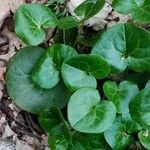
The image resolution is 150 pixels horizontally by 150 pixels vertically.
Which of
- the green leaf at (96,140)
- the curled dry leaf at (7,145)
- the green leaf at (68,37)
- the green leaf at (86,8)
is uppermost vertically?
the green leaf at (86,8)

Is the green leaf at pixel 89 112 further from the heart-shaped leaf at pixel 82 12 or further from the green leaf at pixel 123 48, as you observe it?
the heart-shaped leaf at pixel 82 12

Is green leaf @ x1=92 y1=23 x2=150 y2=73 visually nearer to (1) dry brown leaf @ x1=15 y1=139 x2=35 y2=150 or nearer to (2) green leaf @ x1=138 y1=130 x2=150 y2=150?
(2) green leaf @ x1=138 y1=130 x2=150 y2=150

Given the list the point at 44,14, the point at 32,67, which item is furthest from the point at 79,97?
the point at 44,14

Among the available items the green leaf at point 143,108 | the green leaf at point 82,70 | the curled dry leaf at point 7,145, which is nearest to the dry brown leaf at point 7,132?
the curled dry leaf at point 7,145

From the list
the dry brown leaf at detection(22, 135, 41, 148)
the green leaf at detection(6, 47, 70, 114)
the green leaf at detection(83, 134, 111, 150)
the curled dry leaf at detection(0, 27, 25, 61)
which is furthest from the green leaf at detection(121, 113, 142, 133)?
the curled dry leaf at detection(0, 27, 25, 61)

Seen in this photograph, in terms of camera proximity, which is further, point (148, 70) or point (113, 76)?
point (113, 76)

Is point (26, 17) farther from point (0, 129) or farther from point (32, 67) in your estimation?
point (0, 129)
